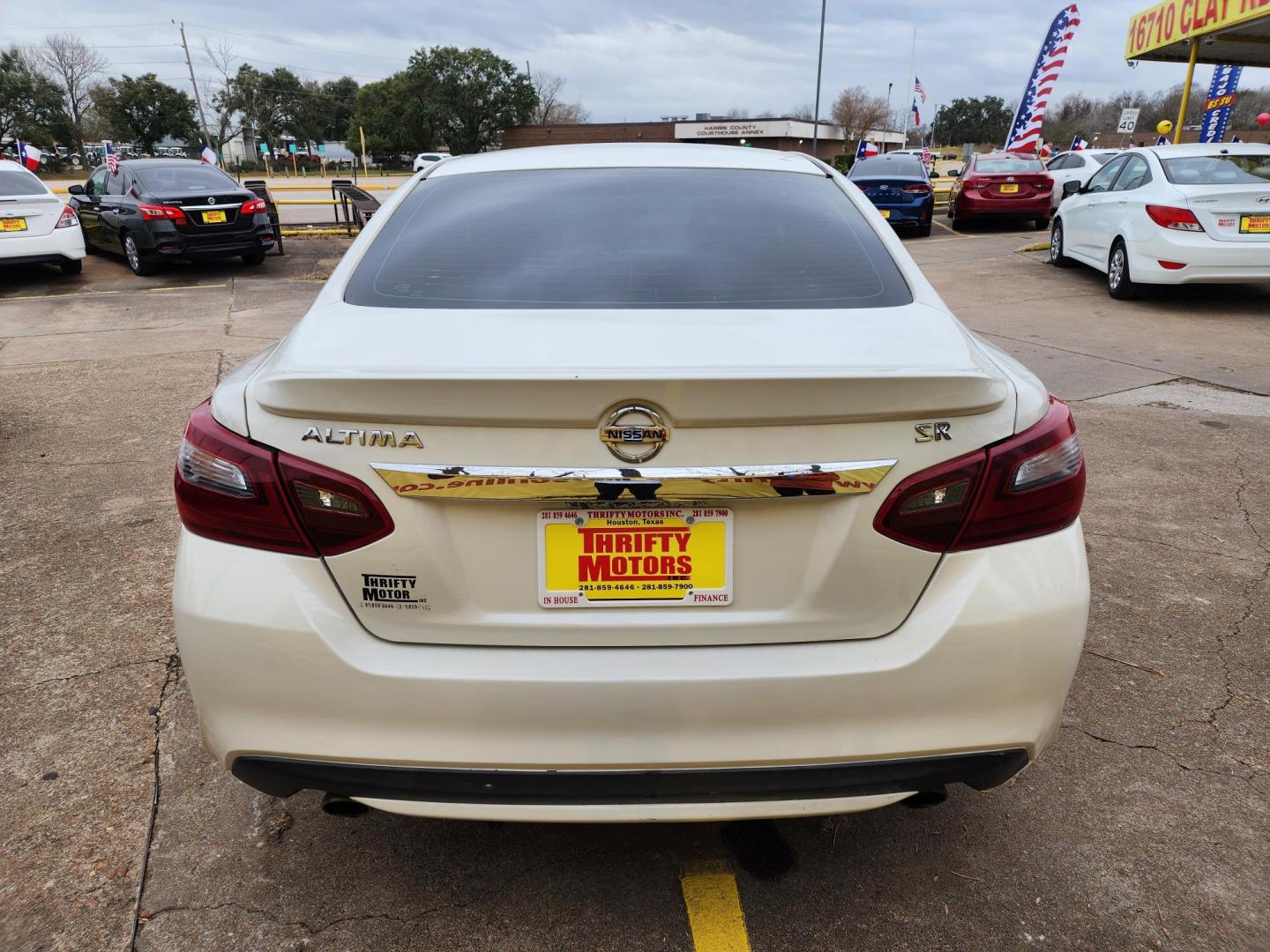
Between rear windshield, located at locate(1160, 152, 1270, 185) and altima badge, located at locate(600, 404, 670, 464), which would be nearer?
altima badge, located at locate(600, 404, 670, 464)

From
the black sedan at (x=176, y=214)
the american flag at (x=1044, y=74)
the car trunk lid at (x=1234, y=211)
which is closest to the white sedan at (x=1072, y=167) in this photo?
the american flag at (x=1044, y=74)

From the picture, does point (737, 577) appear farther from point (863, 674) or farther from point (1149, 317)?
point (1149, 317)

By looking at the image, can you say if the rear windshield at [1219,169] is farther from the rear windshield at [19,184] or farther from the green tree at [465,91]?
the green tree at [465,91]

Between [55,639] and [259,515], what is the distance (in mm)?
2122

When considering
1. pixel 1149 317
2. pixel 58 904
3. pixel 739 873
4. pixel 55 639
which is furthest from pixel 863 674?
pixel 1149 317

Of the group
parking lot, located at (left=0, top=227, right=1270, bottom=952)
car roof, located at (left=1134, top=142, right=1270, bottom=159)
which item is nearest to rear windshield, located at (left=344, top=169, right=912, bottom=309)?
parking lot, located at (left=0, top=227, right=1270, bottom=952)

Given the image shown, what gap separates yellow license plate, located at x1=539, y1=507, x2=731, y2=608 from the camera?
173 cm

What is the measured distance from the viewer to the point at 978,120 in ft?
369

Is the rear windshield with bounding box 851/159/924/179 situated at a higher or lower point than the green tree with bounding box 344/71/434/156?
lower

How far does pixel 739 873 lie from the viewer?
2.29 metres

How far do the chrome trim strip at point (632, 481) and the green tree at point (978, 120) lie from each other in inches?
4824

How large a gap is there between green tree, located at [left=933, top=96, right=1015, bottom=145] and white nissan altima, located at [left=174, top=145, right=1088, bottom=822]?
12240 cm

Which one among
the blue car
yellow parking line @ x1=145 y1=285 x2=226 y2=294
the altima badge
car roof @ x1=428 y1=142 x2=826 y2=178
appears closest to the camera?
the altima badge

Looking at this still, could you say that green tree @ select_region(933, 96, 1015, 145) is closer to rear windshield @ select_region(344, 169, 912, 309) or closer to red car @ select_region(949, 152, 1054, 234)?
red car @ select_region(949, 152, 1054, 234)
